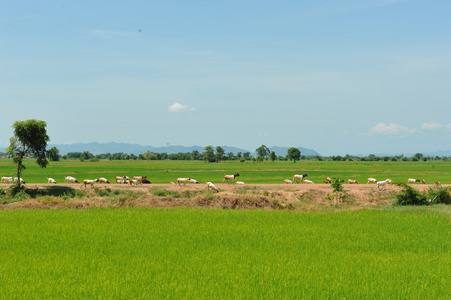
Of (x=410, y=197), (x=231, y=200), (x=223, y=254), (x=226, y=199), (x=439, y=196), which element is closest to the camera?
(x=223, y=254)

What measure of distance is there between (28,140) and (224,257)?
23.2 m

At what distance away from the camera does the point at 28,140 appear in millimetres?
26547

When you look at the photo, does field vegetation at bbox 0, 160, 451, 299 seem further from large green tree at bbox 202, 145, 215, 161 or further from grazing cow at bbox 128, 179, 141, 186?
large green tree at bbox 202, 145, 215, 161

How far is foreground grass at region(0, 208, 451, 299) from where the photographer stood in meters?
7.10

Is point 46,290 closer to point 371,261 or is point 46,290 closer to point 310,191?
point 371,261

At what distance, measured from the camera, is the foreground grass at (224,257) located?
710 centimetres

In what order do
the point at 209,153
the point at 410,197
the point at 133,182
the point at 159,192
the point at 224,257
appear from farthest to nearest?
the point at 209,153
the point at 133,182
the point at 159,192
the point at 410,197
the point at 224,257

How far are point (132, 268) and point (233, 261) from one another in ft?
8.26

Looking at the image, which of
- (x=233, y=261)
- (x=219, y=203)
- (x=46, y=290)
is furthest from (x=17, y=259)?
(x=219, y=203)

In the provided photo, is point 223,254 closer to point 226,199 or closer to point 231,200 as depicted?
point 231,200

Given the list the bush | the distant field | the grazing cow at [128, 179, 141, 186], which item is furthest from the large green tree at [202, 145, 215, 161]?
the bush

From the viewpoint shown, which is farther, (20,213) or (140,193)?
(140,193)

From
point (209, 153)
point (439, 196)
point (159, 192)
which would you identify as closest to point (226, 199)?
point (159, 192)

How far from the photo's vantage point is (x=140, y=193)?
25234mm
